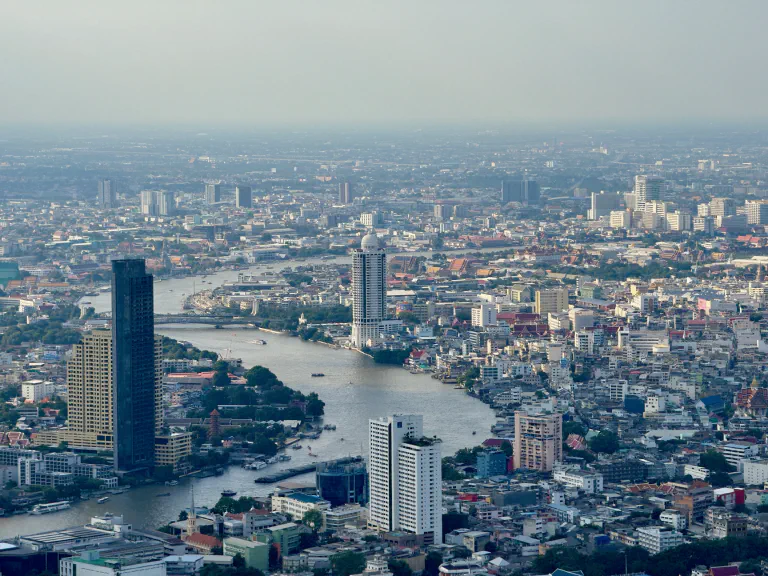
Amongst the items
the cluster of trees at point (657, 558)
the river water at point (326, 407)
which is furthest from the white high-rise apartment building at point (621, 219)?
the cluster of trees at point (657, 558)

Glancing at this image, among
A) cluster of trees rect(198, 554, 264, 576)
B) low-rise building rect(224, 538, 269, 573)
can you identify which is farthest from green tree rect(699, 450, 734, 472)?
cluster of trees rect(198, 554, 264, 576)

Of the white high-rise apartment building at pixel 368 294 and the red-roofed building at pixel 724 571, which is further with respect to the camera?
the white high-rise apartment building at pixel 368 294

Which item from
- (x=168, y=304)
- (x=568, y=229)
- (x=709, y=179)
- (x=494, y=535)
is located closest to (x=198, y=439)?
(x=494, y=535)

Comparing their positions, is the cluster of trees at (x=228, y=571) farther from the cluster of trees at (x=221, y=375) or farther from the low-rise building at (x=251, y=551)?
the cluster of trees at (x=221, y=375)

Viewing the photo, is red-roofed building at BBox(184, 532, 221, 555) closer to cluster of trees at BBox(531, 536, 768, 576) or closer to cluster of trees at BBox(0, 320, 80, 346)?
cluster of trees at BBox(531, 536, 768, 576)

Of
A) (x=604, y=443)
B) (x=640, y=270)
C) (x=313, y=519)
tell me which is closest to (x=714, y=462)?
(x=604, y=443)

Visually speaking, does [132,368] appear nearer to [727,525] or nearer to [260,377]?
[260,377]
